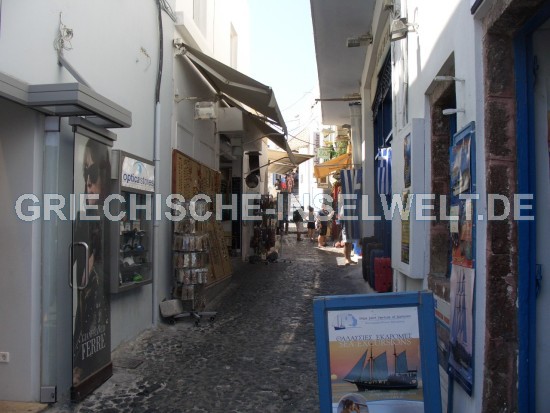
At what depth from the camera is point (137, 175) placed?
19.5ft

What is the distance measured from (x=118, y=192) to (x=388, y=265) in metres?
4.00

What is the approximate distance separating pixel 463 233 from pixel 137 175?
3.83m

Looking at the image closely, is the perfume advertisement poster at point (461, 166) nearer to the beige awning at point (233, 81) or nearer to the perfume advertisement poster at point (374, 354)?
the perfume advertisement poster at point (374, 354)

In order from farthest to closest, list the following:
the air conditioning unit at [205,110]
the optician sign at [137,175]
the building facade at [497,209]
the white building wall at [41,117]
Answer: the air conditioning unit at [205,110] < the optician sign at [137,175] < the white building wall at [41,117] < the building facade at [497,209]

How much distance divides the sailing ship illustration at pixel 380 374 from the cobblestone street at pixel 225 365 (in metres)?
1.48

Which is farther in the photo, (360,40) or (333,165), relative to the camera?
(333,165)

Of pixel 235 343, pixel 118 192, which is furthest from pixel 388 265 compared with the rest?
pixel 118 192

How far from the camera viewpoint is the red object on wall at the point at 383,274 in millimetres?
7352

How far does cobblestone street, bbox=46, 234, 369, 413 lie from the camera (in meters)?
4.30

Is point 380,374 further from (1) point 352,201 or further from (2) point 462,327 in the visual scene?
(1) point 352,201

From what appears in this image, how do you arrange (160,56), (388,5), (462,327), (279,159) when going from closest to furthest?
(462,327), (388,5), (160,56), (279,159)

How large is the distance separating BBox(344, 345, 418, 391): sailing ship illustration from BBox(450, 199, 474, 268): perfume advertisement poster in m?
0.85

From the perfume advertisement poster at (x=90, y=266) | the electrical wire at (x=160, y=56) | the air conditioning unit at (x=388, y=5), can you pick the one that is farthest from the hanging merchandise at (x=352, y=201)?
the perfume advertisement poster at (x=90, y=266)

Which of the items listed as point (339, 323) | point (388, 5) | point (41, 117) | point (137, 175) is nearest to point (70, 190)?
point (41, 117)
